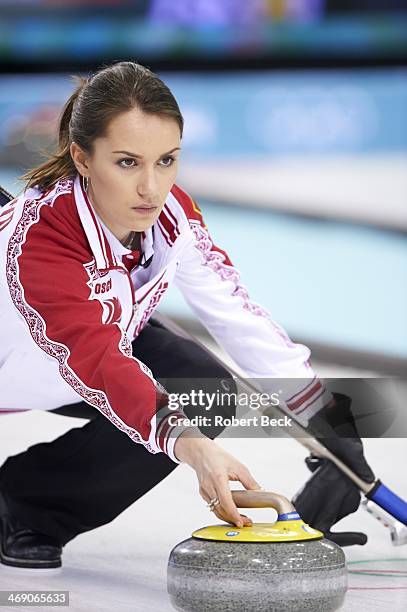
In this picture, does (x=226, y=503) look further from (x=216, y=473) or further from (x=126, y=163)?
(x=126, y=163)

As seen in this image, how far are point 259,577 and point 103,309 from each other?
391 millimetres

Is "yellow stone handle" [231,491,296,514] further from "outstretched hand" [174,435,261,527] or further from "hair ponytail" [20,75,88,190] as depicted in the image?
"hair ponytail" [20,75,88,190]

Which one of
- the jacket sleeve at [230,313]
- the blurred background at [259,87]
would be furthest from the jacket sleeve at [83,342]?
the blurred background at [259,87]

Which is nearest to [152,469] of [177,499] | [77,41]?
[177,499]

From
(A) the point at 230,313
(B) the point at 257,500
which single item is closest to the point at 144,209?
(A) the point at 230,313

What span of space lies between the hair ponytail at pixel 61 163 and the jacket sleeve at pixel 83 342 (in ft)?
0.31

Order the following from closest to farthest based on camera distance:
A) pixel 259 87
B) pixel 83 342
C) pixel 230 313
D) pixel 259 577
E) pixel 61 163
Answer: pixel 259 577
pixel 83 342
pixel 61 163
pixel 230 313
pixel 259 87

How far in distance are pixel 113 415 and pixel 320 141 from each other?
A: 483cm

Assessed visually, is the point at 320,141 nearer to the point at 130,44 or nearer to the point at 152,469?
the point at 130,44

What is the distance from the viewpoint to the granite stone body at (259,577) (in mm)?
1331

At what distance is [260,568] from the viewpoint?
1.33 metres

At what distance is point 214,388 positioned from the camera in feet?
4.98

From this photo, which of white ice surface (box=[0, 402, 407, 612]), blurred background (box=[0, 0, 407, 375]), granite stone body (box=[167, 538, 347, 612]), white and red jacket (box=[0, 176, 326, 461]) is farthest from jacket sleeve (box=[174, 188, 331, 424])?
blurred background (box=[0, 0, 407, 375])

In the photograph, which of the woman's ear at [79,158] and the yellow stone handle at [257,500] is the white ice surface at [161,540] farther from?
the woman's ear at [79,158]
